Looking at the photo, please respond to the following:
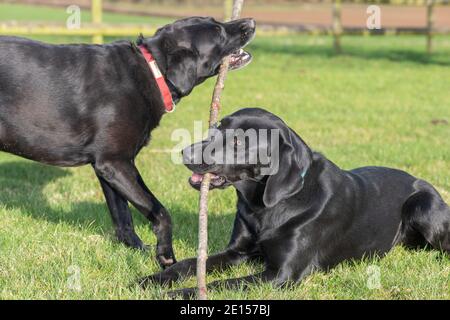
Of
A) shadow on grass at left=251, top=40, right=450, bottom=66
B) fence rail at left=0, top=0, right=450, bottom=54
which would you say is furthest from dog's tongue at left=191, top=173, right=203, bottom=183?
shadow on grass at left=251, top=40, right=450, bottom=66

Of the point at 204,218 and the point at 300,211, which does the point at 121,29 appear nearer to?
the point at 300,211

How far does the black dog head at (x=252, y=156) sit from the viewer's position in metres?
4.09

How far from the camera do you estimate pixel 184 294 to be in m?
3.90

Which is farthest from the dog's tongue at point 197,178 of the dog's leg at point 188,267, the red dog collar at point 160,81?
the red dog collar at point 160,81

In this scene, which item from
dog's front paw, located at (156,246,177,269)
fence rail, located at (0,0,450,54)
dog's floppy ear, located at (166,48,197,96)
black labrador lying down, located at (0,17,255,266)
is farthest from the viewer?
fence rail, located at (0,0,450,54)

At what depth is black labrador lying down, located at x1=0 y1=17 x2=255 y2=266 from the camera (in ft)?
15.3

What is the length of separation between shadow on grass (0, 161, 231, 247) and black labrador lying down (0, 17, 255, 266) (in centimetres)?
49

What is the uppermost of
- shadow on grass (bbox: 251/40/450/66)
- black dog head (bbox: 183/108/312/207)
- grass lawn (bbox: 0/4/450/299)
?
black dog head (bbox: 183/108/312/207)

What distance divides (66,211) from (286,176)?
7.44ft

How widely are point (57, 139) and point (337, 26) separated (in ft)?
44.7

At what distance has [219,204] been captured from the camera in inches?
235

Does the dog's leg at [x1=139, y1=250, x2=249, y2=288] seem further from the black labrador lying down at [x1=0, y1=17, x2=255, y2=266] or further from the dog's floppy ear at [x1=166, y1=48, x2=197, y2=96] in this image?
the dog's floppy ear at [x1=166, y1=48, x2=197, y2=96]
